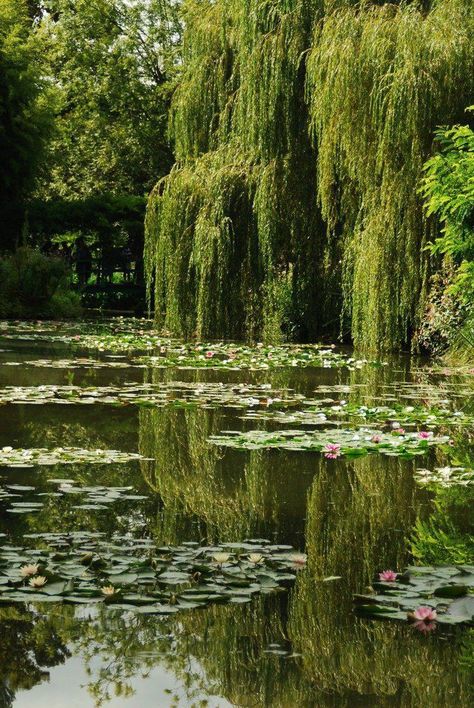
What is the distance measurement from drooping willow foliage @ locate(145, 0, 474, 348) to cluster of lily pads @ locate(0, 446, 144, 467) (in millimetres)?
8071

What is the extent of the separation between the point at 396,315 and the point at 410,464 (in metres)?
7.94

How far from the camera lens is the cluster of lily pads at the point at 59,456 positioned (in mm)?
6160

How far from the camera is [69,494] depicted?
5.30m

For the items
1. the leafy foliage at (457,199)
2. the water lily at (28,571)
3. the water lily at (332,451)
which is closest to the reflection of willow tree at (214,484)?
the water lily at (332,451)

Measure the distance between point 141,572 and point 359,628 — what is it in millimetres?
819

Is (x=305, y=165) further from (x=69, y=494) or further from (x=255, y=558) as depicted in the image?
(x=255, y=558)

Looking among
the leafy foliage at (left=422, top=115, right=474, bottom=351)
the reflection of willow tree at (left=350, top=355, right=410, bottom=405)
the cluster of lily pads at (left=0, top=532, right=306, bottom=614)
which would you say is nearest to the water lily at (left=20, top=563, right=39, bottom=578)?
the cluster of lily pads at (left=0, top=532, right=306, bottom=614)

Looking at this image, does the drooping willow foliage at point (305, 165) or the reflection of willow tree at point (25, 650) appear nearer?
the reflection of willow tree at point (25, 650)

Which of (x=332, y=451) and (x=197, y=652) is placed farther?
(x=332, y=451)

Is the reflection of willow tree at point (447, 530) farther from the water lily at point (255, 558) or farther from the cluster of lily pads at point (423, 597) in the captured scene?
the water lily at point (255, 558)

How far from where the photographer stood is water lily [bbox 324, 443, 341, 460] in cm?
639

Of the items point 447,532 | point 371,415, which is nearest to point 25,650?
point 447,532

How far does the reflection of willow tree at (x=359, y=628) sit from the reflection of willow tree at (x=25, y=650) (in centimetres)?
68

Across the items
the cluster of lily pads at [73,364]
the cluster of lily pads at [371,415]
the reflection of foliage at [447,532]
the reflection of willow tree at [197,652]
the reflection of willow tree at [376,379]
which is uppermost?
the cluster of lily pads at [73,364]
